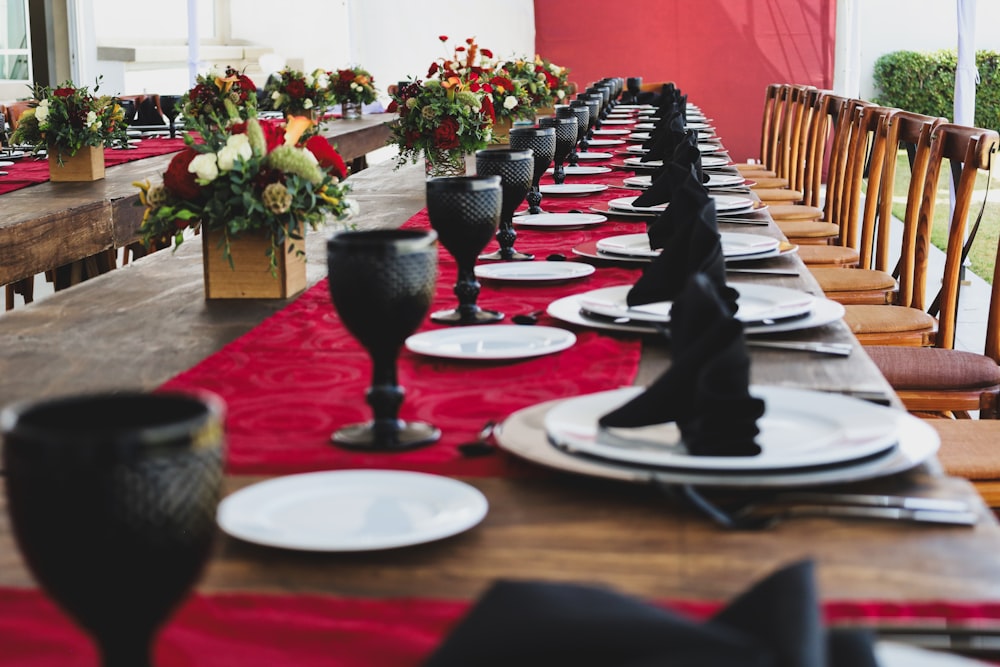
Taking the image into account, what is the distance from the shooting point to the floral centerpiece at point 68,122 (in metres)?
3.69

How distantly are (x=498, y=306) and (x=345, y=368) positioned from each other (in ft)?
1.27

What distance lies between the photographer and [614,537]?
0.84 m

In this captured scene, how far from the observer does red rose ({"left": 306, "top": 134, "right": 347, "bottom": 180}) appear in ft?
5.99

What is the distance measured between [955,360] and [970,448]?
1.82 ft

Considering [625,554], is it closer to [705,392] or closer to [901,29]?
[705,392]

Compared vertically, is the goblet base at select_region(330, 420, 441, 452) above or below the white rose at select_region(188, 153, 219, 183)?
below

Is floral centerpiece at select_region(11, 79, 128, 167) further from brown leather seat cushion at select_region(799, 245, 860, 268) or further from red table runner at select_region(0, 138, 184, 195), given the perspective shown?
brown leather seat cushion at select_region(799, 245, 860, 268)

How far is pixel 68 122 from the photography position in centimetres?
373

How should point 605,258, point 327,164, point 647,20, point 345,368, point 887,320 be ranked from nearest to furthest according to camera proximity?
point 345,368, point 327,164, point 605,258, point 887,320, point 647,20

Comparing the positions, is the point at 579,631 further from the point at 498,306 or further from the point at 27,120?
the point at 27,120

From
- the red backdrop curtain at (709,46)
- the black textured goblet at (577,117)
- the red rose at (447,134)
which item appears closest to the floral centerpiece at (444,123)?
the red rose at (447,134)

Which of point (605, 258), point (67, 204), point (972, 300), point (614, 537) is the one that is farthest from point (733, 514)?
point (972, 300)

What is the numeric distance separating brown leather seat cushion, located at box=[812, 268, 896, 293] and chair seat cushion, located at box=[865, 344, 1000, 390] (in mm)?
827

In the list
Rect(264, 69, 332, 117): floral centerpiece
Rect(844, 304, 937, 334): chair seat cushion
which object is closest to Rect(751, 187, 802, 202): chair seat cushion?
Rect(844, 304, 937, 334): chair seat cushion
